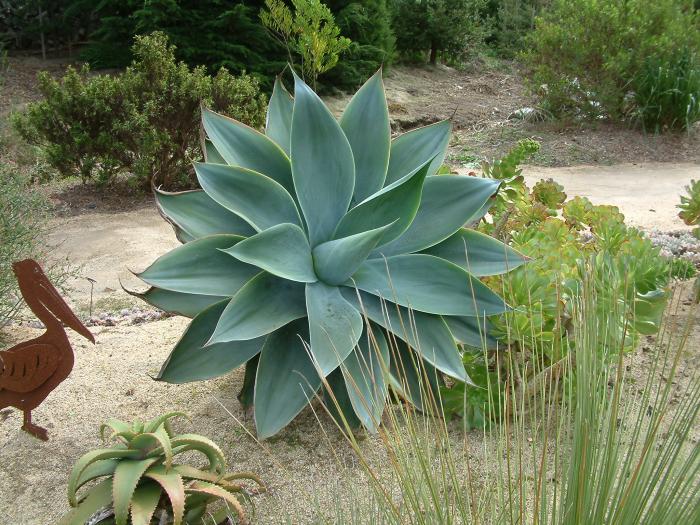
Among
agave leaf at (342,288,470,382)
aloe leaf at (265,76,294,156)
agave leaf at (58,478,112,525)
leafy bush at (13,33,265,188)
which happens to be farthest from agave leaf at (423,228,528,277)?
leafy bush at (13,33,265,188)

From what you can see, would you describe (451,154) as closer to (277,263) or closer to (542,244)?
(542,244)

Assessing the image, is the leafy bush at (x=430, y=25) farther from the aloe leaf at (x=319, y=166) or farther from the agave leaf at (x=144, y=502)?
the agave leaf at (x=144, y=502)

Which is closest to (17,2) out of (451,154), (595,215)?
(451,154)

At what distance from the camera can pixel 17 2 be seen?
13.5 metres

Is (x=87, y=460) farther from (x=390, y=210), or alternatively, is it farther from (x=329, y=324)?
(x=390, y=210)

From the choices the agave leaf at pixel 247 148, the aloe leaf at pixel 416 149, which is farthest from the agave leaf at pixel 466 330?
the agave leaf at pixel 247 148

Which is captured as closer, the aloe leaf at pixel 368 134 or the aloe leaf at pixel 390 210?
the aloe leaf at pixel 390 210

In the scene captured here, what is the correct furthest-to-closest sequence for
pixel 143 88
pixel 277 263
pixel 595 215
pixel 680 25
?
pixel 680 25, pixel 143 88, pixel 595 215, pixel 277 263

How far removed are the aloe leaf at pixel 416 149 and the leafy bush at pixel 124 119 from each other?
4815 mm

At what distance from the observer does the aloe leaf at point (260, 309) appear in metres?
2.03

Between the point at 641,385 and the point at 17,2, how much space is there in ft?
47.6

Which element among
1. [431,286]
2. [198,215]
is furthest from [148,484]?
[431,286]

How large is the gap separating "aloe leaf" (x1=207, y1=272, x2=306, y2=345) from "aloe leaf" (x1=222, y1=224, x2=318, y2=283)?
0.09 metres

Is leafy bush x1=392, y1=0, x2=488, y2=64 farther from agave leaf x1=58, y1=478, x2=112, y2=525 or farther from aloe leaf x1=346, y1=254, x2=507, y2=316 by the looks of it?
agave leaf x1=58, y1=478, x2=112, y2=525
